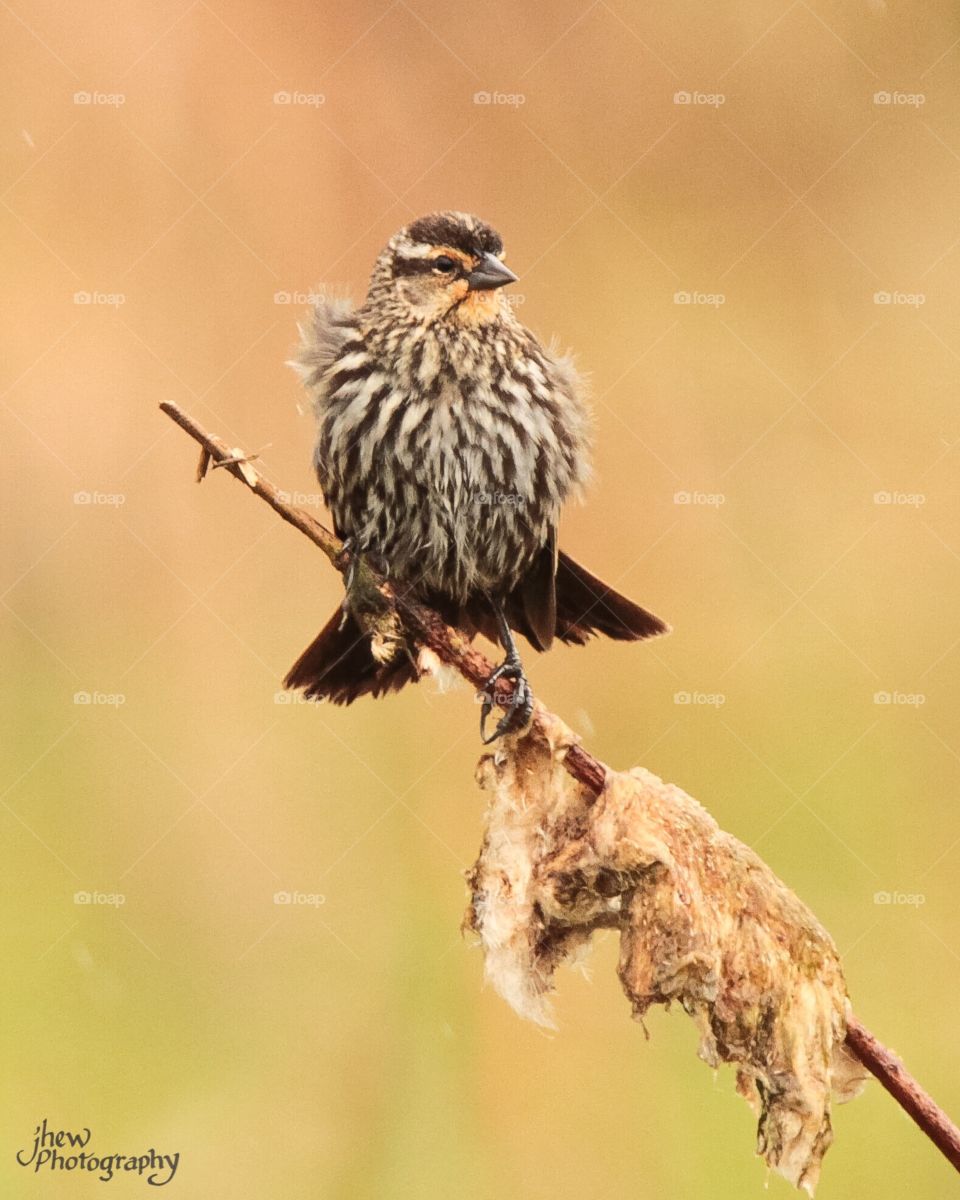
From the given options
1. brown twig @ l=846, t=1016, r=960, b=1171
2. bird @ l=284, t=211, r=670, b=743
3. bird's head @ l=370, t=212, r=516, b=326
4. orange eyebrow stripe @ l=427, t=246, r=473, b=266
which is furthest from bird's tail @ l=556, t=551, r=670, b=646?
brown twig @ l=846, t=1016, r=960, b=1171

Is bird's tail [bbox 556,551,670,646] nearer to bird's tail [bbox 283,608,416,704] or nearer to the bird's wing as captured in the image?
the bird's wing

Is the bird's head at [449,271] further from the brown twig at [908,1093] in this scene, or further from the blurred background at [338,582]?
the brown twig at [908,1093]

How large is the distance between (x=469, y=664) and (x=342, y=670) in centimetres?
77

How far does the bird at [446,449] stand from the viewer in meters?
3.31

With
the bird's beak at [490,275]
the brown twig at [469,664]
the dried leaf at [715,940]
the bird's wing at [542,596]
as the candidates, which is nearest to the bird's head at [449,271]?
the bird's beak at [490,275]

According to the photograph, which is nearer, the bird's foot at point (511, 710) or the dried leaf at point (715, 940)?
the dried leaf at point (715, 940)

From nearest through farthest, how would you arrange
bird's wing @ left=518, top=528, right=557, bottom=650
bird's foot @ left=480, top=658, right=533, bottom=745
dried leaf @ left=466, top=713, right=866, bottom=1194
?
dried leaf @ left=466, top=713, right=866, bottom=1194
bird's foot @ left=480, top=658, right=533, bottom=745
bird's wing @ left=518, top=528, right=557, bottom=650

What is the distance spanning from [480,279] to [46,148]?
1642 millimetres

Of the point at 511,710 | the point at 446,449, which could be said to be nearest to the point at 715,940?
the point at 511,710

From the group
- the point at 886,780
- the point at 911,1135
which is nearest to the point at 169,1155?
the point at 911,1135

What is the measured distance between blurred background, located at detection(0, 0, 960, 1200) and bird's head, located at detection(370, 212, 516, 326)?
0.37 m

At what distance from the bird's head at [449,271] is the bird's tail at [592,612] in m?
0.68

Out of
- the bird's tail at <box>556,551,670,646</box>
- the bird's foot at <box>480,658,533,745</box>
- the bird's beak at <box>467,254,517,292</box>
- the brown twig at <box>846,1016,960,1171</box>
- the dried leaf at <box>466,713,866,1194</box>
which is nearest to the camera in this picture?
the brown twig at <box>846,1016,960,1171</box>

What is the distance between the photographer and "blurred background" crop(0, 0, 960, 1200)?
11.3 ft
